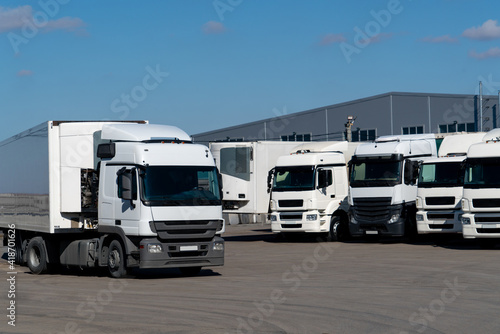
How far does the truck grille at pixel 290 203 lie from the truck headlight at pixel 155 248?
448 inches

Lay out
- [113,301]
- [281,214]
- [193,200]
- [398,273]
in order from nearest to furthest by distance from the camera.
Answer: [113,301]
[193,200]
[398,273]
[281,214]

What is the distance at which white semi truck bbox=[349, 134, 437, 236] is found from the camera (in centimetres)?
2578

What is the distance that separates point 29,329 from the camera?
10.4m

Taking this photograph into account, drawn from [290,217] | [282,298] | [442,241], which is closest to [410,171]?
[442,241]

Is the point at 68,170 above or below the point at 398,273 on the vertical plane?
above

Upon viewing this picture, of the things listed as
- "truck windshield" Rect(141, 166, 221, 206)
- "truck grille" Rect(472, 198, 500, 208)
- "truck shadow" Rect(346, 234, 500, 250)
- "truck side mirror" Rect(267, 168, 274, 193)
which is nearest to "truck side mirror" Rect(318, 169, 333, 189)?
"truck side mirror" Rect(267, 168, 274, 193)

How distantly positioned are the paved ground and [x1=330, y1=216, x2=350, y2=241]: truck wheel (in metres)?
5.59

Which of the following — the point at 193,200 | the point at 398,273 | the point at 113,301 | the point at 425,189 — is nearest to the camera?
the point at 113,301

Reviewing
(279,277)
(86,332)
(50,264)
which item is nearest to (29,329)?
(86,332)

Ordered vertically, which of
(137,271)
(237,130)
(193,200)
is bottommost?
(137,271)

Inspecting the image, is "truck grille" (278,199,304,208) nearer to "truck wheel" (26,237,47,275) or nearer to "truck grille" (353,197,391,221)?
"truck grille" (353,197,391,221)

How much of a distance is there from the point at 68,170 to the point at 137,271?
3172mm

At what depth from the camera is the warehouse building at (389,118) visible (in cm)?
4647

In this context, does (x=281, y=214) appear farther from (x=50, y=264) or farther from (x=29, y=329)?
(x=29, y=329)
